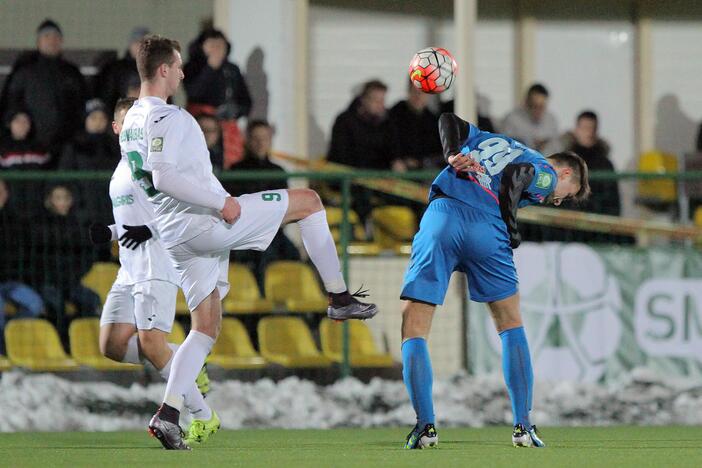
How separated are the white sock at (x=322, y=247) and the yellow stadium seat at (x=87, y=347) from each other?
3.70 metres

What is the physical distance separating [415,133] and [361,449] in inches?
231

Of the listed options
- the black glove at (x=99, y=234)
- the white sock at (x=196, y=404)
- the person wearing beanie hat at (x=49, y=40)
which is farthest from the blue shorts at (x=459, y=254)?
the person wearing beanie hat at (x=49, y=40)

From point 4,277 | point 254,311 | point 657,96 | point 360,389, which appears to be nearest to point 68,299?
point 4,277

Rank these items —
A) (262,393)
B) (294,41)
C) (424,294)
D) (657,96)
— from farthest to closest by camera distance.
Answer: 1. (657,96)
2. (294,41)
3. (262,393)
4. (424,294)

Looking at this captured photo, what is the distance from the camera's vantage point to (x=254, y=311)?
1209 cm

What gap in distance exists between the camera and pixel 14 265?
12.0 meters

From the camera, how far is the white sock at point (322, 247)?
8.54m

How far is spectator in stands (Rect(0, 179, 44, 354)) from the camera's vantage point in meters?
11.9

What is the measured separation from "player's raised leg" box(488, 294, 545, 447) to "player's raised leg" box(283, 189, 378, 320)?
0.78 m

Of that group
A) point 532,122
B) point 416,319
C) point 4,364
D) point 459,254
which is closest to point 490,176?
point 459,254

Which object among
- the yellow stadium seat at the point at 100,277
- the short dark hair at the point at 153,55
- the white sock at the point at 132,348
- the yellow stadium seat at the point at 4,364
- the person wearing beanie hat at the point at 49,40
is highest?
the person wearing beanie hat at the point at 49,40

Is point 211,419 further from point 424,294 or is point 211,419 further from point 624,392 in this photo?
point 624,392

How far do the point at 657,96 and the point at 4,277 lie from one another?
8659mm

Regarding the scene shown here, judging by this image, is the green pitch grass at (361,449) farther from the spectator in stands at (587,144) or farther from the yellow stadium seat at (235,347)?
the spectator in stands at (587,144)
